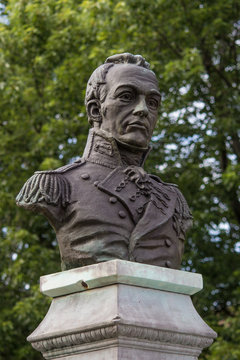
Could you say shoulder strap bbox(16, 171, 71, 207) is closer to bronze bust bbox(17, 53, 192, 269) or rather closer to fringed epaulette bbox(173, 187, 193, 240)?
bronze bust bbox(17, 53, 192, 269)

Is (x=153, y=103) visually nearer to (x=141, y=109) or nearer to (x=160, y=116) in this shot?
(x=141, y=109)

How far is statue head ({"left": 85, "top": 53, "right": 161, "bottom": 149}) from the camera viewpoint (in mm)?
6090

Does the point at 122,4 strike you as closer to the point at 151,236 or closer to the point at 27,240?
the point at 27,240

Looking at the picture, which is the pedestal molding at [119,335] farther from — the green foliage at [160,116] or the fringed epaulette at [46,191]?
the green foliage at [160,116]

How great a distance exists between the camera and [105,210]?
19.0 feet

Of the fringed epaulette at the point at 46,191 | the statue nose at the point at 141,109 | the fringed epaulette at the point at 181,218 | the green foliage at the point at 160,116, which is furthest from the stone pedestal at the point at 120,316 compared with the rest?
the green foliage at the point at 160,116

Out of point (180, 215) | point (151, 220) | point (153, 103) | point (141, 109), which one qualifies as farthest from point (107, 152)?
point (180, 215)

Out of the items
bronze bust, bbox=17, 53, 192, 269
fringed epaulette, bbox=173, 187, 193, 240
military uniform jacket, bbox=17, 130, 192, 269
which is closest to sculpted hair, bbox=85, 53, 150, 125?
bronze bust, bbox=17, 53, 192, 269

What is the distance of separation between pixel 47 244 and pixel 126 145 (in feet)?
23.6

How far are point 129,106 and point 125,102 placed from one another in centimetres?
4

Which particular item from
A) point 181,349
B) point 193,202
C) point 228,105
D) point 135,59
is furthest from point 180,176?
point 181,349

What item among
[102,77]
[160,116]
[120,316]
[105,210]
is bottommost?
[120,316]

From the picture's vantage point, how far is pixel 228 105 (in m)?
12.2

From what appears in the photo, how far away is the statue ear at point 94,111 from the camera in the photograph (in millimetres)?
6312
